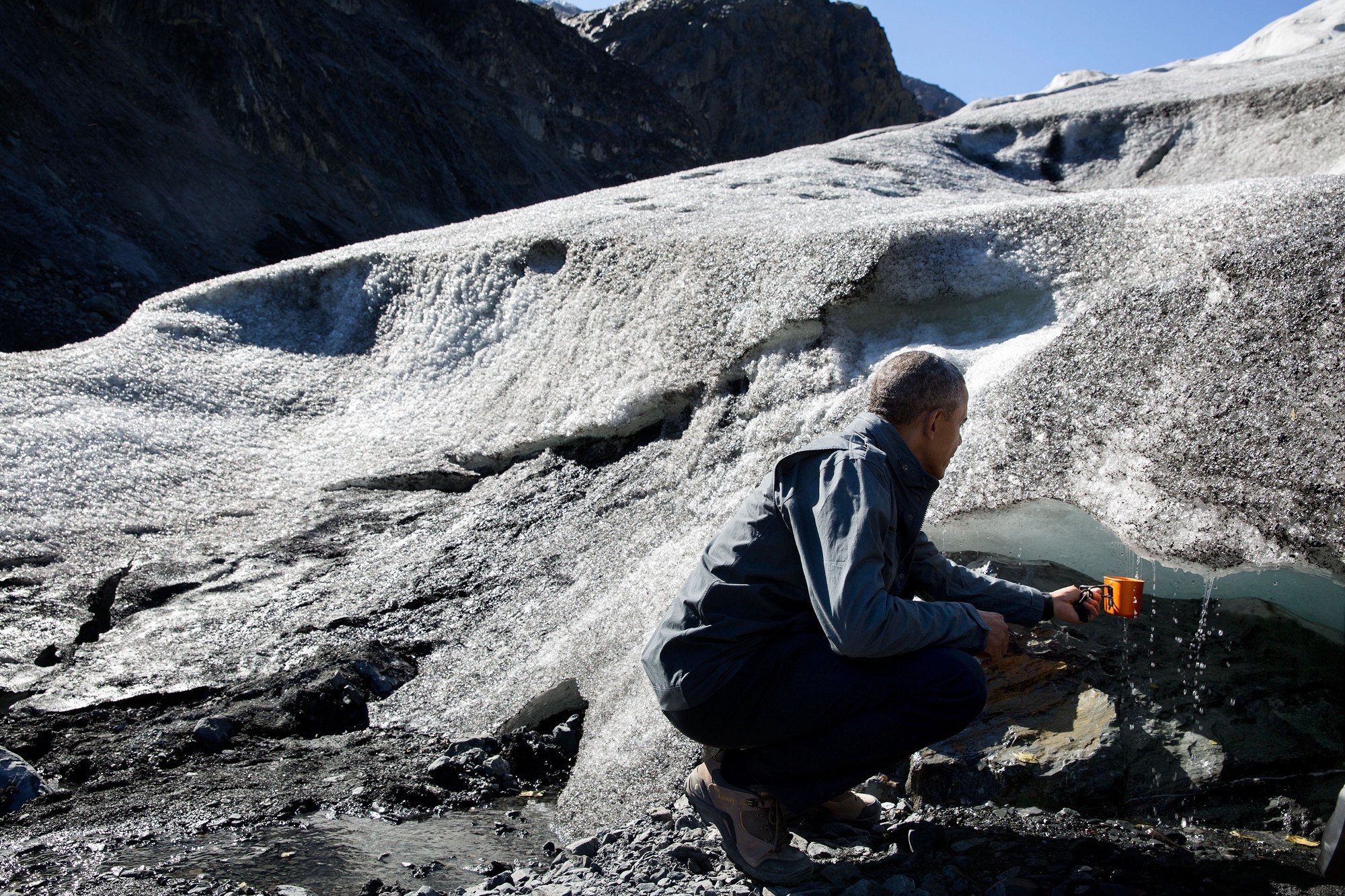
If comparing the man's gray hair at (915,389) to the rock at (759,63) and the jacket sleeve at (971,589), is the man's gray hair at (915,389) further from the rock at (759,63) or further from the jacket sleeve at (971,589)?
the rock at (759,63)

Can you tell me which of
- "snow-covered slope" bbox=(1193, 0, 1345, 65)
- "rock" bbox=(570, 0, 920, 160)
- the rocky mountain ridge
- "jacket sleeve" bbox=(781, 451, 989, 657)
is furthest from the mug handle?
"rock" bbox=(570, 0, 920, 160)

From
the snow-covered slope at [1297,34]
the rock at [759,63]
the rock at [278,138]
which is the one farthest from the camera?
the rock at [759,63]

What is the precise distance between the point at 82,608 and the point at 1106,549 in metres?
5.03

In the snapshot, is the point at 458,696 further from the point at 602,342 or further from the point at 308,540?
the point at 602,342

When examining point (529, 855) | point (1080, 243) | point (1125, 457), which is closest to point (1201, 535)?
point (1125, 457)

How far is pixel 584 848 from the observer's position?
3047mm

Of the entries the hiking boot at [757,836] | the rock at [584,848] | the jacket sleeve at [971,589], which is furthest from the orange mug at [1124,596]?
the rock at [584,848]

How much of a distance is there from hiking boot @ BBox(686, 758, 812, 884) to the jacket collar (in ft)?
2.93

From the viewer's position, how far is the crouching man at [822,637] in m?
2.37

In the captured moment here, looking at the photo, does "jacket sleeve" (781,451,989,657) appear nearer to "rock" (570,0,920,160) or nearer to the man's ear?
the man's ear

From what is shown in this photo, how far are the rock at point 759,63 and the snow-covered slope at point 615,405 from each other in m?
39.1

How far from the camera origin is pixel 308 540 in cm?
629

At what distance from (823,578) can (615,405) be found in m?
3.58

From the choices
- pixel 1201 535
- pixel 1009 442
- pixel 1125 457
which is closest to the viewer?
pixel 1201 535
